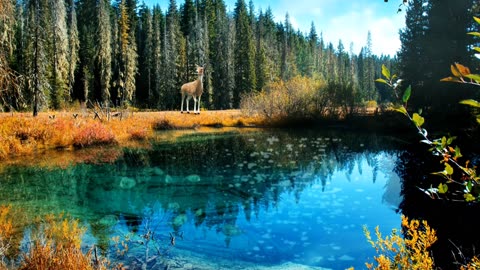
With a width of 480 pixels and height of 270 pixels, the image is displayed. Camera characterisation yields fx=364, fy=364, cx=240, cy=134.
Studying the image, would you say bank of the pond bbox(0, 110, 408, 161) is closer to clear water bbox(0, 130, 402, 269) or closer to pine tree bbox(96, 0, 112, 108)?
clear water bbox(0, 130, 402, 269)

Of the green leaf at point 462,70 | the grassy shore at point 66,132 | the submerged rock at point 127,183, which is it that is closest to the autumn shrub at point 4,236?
the green leaf at point 462,70

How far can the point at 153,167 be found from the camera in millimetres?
15883

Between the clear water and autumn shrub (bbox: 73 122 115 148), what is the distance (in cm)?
327

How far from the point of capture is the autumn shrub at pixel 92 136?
2072 cm

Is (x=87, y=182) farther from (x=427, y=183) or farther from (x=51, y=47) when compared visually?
(x=51, y=47)

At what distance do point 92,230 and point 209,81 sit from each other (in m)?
47.6

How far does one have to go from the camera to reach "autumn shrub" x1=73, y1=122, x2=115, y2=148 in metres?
20.7

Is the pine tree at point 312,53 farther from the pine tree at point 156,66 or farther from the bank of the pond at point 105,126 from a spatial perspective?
the bank of the pond at point 105,126

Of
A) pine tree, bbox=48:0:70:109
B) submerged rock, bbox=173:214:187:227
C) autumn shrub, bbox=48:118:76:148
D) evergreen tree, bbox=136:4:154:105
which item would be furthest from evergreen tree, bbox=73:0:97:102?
Answer: submerged rock, bbox=173:214:187:227

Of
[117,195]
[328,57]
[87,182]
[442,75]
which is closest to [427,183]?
[117,195]

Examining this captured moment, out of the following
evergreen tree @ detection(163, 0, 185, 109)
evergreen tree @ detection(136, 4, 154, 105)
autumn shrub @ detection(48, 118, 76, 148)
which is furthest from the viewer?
evergreen tree @ detection(136, 4, 154, 105)

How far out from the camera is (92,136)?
21.4 m

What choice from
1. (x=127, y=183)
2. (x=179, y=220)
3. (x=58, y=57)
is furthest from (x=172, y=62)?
(x=179, y=220)

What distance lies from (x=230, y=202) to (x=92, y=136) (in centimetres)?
1372
